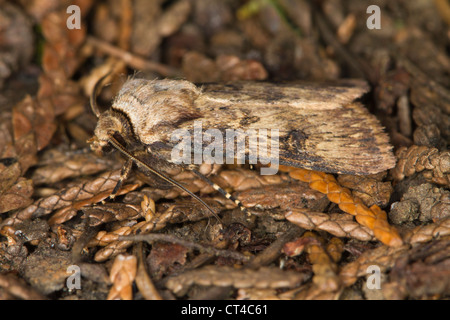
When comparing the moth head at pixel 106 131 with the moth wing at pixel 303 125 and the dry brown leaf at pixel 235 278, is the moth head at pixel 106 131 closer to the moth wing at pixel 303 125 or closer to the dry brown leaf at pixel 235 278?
the moth wing at pixel 303 125

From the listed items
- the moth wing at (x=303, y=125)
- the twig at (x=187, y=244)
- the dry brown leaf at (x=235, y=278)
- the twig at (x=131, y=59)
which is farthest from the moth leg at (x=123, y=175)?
the twig at (x=131, y=59)

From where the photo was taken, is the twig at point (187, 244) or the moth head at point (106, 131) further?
the moth head at point (106, 131)

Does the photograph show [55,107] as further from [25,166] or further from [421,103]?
[421,103]

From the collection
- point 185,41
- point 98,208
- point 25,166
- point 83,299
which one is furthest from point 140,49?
point 83,299

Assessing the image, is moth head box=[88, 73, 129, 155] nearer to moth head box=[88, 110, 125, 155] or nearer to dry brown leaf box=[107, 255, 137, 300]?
moth head box=[88, 110, 125, 155]

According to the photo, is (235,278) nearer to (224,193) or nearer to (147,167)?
(224,193)

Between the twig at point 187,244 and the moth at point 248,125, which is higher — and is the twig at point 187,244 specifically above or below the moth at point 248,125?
below

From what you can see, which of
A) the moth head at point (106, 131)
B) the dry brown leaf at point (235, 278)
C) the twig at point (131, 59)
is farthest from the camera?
the twig at point (131, 59)
